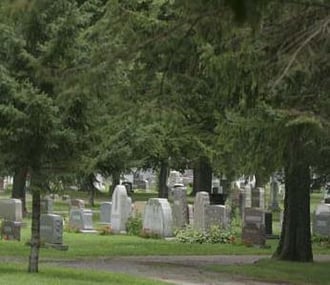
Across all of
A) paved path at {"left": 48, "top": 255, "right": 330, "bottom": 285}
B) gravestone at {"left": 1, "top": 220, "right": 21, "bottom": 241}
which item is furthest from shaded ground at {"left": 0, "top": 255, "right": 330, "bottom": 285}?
gravestone at {"left": 1, "top": 220, "right": 21, "bottom": 241}

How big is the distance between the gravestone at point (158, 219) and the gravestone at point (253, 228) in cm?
263

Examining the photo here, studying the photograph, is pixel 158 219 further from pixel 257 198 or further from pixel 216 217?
pixel 257 198

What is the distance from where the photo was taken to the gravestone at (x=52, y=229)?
20641mm

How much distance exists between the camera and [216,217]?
27.0 m

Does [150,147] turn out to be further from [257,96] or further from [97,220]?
[257,96]

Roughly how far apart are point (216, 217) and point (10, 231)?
282 inches

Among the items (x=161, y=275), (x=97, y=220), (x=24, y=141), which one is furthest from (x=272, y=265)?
(x=97, y=220)

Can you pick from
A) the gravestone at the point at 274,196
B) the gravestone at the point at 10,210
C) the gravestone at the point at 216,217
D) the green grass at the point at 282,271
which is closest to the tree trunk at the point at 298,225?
the green grass at the point at 282,271

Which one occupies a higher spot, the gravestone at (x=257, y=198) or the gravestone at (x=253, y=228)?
the gravestone at (x=257, y=198)

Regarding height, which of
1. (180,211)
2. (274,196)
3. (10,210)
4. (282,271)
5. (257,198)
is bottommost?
(282,271)

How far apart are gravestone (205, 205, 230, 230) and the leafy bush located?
2.67 ft

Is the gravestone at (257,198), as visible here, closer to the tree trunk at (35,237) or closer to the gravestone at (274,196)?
the gravestone at (274,196)

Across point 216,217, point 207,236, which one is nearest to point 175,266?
point 207,236

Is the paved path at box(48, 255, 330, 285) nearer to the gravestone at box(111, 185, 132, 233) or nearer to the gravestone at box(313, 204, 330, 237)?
the gravestone at box(111, 185, 132, 233)
